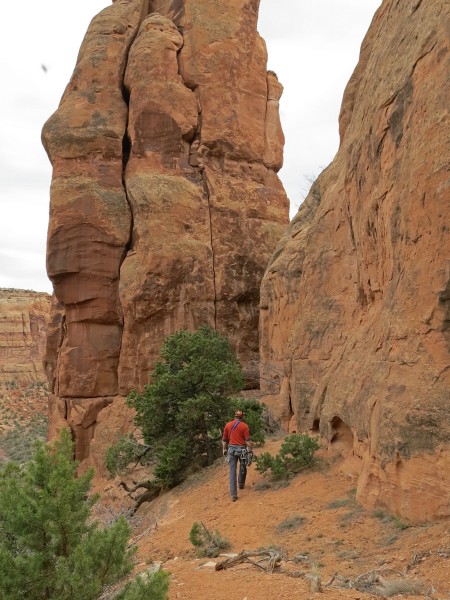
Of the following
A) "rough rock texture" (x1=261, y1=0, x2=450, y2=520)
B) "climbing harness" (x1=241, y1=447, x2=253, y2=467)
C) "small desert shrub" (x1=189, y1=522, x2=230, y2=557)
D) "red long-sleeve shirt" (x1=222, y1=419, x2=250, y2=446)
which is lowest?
"small desert shrub" (x1=189, y1=522, x2=230, y2=557)

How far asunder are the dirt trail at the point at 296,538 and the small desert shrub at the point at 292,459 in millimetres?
270

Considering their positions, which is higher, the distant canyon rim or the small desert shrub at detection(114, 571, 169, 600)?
the distant canyon rim

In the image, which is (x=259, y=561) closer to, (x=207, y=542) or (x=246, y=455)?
(x=207, y=542)

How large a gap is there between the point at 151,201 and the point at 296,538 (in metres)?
15.1

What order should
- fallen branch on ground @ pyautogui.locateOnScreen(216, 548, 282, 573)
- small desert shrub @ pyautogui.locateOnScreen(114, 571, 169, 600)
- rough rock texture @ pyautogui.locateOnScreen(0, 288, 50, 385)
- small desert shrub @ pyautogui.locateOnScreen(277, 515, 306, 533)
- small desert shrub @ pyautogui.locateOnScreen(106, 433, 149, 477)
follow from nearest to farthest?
small desert shrub @ pyautogui.locateOnScreen(114, 571, 169, 600) → fallen branch on ground @ pyautogui.locateOnScreen(216, 548, 282, 573) → small desert shrub @ pyautogui.locateOnScreen(277, 515, 306, 533) → small desert shrub @ pyautogui.locateOnScreen(106, 433, 149, 477) → rough rock texture @ pyautogui.locateOnScreen(0, 288, 50, 385)

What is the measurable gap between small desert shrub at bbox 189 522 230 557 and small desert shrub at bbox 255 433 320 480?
2.42 metres

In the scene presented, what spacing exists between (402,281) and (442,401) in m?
1.86

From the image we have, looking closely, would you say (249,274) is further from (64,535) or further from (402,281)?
(64,535)

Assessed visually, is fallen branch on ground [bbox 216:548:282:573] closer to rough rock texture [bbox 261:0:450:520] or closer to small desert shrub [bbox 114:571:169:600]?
rough rock texture [bbox 261:0:450:520]

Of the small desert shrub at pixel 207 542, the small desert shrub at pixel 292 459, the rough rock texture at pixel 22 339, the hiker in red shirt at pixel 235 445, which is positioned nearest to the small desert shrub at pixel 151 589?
the small desert shrub at pixel 207 542

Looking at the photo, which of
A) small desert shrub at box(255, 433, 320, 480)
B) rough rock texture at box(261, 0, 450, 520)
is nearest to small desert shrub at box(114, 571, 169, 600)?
rough rock texture at box(261, 0, 450, 520)

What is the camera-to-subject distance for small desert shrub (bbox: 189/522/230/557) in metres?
7.61

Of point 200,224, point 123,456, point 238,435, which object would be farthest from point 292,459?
point 200,224

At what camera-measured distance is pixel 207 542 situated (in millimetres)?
7898
